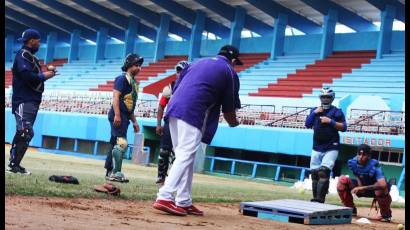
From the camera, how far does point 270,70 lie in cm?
3088

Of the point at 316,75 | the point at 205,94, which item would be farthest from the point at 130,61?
the point at 316,75

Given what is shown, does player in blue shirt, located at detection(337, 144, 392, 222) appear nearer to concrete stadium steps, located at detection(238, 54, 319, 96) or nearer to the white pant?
the white pant

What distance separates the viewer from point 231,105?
19.8 ft

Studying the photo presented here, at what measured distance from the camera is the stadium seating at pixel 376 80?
955 inches

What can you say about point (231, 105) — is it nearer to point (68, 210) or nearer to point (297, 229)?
point (297, 229)

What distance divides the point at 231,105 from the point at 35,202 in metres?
1.84

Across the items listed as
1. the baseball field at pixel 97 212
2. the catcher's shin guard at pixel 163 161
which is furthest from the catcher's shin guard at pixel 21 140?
the catcher's shin guard at pixel 163 161

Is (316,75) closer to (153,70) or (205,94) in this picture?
(153,70)

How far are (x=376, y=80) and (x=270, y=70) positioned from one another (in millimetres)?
6359

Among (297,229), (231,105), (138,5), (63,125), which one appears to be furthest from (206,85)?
(138,5)

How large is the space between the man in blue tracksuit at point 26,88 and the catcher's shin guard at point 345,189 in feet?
11.7

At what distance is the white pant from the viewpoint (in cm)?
581

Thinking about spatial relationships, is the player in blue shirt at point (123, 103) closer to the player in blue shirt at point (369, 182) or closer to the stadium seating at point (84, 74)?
the player in blue shirt at point (369, 182)

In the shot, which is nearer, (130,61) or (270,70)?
(130,61)
